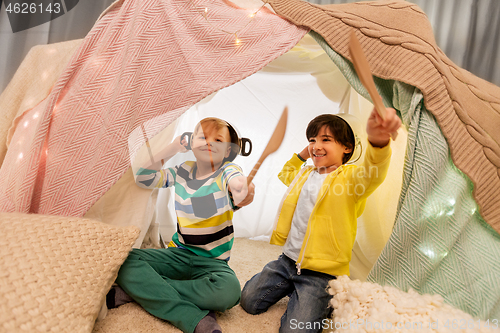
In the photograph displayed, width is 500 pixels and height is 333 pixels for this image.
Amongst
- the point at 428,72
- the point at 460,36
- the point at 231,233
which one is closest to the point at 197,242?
the point at 231,233

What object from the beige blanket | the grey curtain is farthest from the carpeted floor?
the grey curtain

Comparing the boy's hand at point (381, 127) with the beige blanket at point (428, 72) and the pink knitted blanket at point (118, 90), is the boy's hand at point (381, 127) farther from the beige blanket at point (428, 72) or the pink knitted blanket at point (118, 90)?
the pink knitted blanket at point (118, 90)

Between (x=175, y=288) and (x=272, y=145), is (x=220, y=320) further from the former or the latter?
(x=272, y=145)

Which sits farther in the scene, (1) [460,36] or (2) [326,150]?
(1) [460,36]

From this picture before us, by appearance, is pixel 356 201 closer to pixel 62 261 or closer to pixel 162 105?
pixel 162 105

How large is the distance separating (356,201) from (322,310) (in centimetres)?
27

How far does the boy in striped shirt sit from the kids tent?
52 mm

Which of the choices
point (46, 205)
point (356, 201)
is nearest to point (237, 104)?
point (356, 201)

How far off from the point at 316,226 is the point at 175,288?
0.36 m

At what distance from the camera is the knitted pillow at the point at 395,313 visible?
1.57ft

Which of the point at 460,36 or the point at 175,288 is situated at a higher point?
the point at 460,36

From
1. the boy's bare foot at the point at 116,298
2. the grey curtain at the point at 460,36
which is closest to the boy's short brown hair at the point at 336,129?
the boy's bare foot at the point at 116,298

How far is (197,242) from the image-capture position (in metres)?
0.73

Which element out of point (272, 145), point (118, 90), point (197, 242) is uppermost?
point (118, 90)
